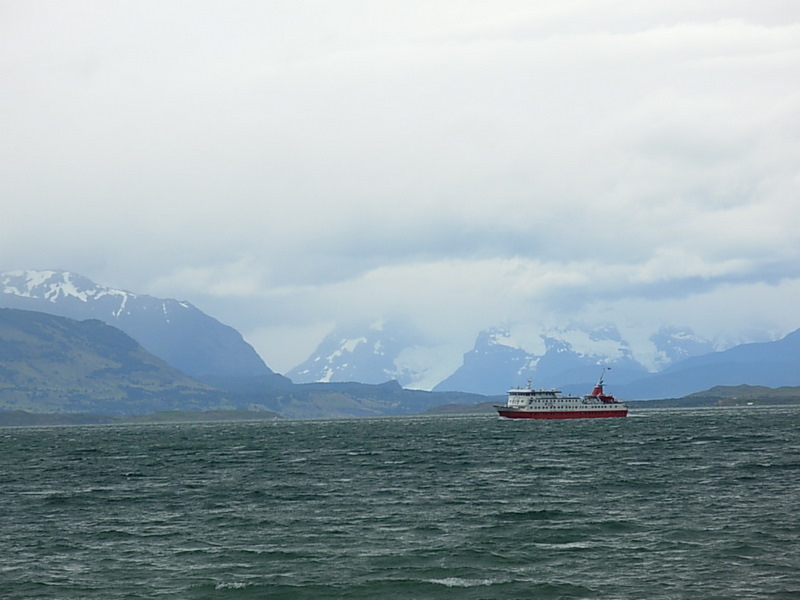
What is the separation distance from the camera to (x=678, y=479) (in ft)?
362

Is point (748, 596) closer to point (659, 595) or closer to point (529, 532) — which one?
point (659, 595)

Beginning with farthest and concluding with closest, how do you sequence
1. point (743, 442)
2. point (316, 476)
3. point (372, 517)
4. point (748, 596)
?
point (743, 442)
point (316, 476)
point (372, 517)
point (748, 596)

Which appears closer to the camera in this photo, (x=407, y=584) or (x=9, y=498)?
(x=407, y=584)

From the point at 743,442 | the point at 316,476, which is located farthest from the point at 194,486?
the point at 743,442

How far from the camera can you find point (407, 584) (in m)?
59.5

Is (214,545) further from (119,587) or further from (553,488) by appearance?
(553,488)

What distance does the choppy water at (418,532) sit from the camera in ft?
195

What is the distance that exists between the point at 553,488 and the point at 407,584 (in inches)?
1927

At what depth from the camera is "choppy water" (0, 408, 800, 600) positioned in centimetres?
5950

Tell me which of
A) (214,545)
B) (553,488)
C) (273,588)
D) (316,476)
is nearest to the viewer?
(273,588)

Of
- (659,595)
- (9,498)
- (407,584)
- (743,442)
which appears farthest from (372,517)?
(743,442)

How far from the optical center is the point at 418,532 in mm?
77062

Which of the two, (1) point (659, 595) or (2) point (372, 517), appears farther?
(2) point (372, 517)

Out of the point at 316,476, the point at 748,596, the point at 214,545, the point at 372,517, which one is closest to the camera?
the point at 748,596
